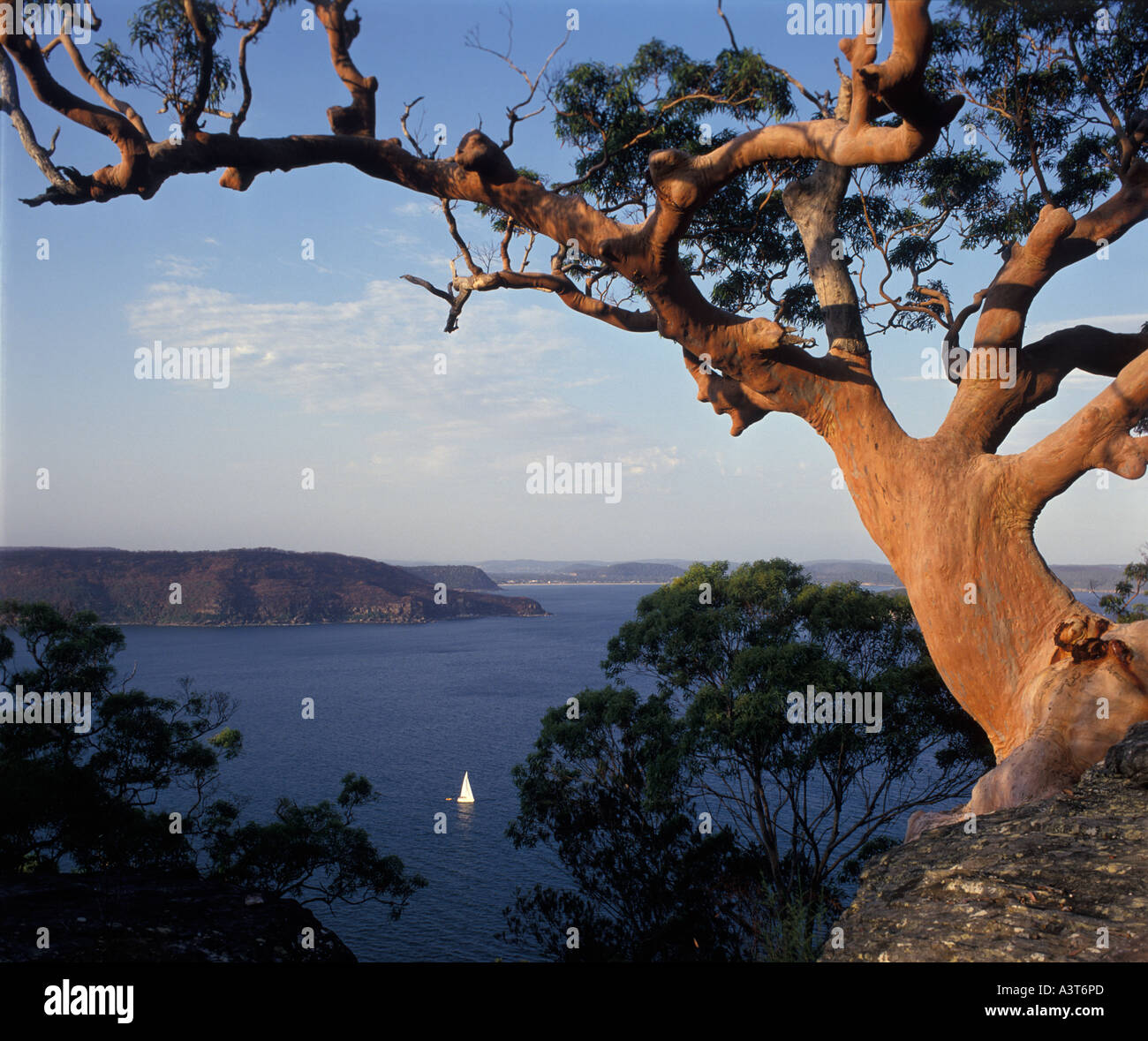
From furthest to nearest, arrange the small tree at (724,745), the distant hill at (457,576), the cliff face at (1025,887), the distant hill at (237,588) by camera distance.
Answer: the distant hill at (457,576)
the distant hill at (237,588)
the small tree at (724,745)
the cliff face at (1025,887)

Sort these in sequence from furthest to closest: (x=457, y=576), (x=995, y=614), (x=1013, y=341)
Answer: (x=457, y=576) → (x=1013, y=341) → (x=995, y=614)

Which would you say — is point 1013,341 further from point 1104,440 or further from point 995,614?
point 995,614

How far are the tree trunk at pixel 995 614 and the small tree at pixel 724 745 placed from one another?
5557mm

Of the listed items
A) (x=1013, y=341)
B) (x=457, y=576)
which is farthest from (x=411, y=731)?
(x=457, y=576)

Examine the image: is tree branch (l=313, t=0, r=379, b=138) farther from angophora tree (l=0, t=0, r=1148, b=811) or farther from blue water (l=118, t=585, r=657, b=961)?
blue water (l=118, t=585, r=657, b=961)

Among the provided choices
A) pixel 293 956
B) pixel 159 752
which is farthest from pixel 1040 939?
pixel 159 752

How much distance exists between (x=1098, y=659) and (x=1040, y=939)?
324cm

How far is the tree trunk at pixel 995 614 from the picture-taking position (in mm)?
5414

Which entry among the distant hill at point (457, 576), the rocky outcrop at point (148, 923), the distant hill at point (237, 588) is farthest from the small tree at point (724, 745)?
the distant hill at point (457, 576)

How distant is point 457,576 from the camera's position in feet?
474

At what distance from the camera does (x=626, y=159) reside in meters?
9.45

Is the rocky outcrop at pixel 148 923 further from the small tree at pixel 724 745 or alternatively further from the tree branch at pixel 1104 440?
the tree branch at pixel 1104 440

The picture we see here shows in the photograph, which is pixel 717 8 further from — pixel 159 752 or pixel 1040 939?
pixel 159 752

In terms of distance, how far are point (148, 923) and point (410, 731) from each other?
3724 centimetres
